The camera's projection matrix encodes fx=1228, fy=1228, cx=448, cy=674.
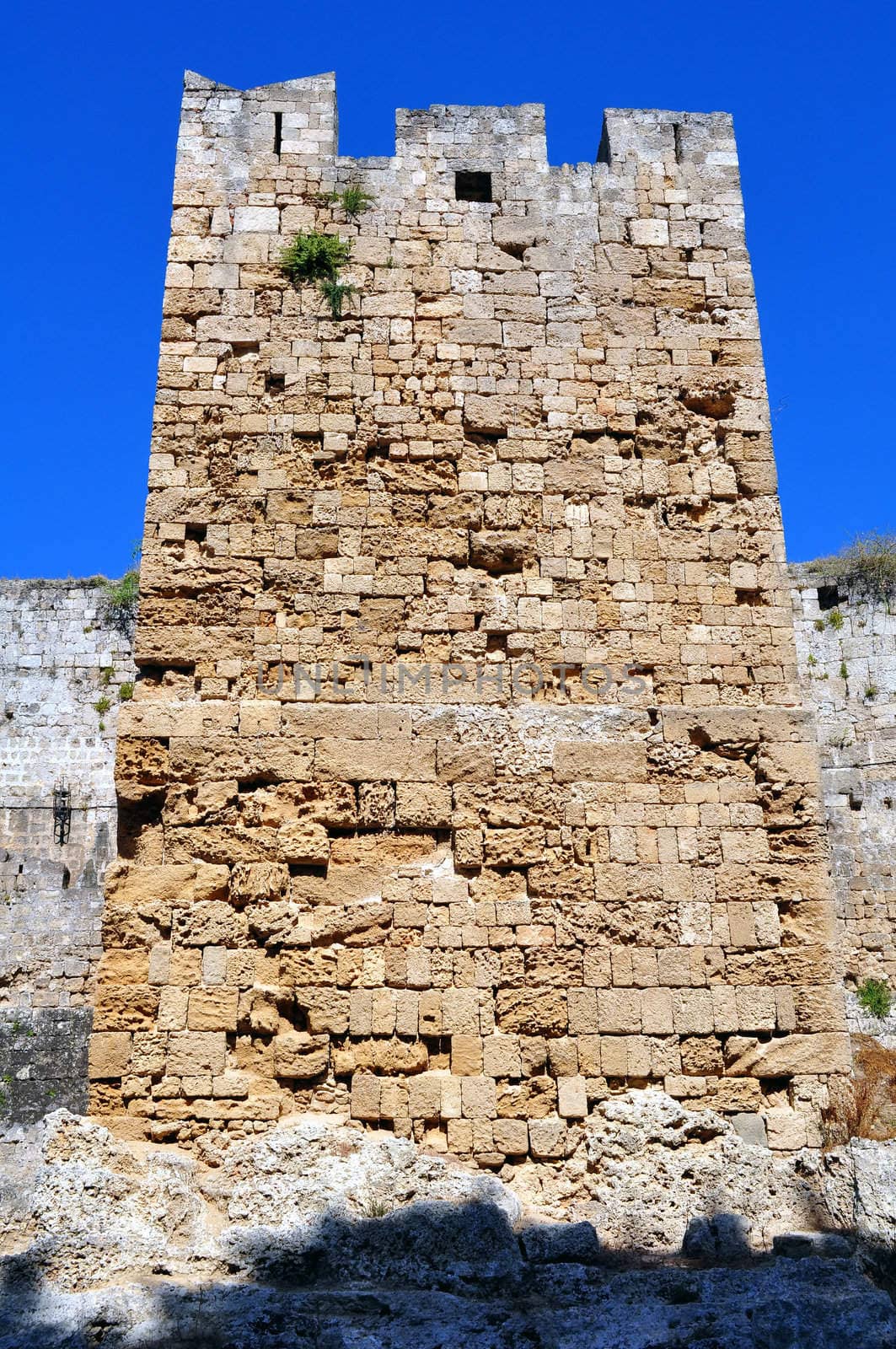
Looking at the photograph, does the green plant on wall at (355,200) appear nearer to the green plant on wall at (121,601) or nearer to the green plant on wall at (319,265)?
the green plant on wall at (319,265)

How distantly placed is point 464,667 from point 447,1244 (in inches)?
111

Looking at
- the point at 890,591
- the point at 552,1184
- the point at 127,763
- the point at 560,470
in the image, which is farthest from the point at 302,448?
the point at 890,591

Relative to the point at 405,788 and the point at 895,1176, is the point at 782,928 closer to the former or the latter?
the point at 895,1176

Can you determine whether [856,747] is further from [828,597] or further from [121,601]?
[121,601]

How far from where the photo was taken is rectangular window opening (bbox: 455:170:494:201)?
24.7 ft

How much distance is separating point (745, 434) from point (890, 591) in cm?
690

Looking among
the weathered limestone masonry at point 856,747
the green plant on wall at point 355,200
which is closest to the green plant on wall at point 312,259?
the green plant on wall at point 355,200

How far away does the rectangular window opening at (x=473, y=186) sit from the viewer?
7.54m

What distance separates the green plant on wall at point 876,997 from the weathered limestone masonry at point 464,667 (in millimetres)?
6001

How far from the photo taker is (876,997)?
1174cm

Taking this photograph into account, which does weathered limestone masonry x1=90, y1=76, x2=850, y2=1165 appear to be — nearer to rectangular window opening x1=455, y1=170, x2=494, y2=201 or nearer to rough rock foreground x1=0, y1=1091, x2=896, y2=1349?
rectangular window opening x1=455, y1=170, x2=494, y2=201

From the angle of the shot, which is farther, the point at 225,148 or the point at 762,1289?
the point at 225,148

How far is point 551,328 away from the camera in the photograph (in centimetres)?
723

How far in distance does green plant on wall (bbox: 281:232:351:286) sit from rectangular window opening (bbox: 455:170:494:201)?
895 mm
